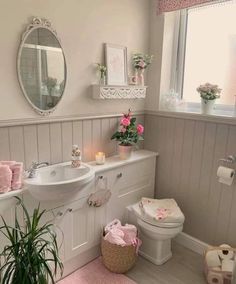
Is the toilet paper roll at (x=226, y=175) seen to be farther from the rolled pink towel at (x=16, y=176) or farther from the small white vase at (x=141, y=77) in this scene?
the rolled pink towel at (x=16, y=176)

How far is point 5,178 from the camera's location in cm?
145

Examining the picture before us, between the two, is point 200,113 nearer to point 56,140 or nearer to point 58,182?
point 56,140

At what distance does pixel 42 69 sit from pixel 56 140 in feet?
1.74

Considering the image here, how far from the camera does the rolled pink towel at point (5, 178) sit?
56.9 inches

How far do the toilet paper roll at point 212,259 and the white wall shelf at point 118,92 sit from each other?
1.47 meters

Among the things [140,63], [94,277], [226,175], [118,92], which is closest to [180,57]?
[140,63]

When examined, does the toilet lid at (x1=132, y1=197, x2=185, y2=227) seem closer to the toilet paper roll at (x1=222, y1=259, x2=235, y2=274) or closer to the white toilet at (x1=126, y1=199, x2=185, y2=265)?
the white toilet at (x1=126, y1=199, x2=185, y2=265)

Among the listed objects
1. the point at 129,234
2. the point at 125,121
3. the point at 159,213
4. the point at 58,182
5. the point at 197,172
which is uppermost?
the point at 125,121

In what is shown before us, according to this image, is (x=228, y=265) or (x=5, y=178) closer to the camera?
(x=5, y=178)

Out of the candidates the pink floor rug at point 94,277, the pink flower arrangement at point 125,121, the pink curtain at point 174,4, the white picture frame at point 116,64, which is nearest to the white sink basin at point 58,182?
the pink flower arrangement at point 125,121

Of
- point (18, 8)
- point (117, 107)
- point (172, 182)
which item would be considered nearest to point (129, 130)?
point (117, 107)

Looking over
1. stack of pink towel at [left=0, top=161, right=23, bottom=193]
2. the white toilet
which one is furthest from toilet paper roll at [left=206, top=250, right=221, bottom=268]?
stack of pink towel at [left=0, top=161, right=23, bottom=193]

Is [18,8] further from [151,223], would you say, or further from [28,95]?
[151,223]

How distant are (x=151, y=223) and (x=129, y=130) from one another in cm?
82
